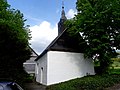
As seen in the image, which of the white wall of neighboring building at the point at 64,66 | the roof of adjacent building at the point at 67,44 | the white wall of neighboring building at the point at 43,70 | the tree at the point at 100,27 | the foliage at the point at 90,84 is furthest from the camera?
the white wall of neighboring building at the point at 43,70

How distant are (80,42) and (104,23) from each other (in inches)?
141

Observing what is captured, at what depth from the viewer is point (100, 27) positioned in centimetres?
2423

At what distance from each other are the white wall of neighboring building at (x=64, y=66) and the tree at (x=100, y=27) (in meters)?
1.56

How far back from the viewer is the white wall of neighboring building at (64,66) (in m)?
25.1

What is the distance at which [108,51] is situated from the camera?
80.7 ft

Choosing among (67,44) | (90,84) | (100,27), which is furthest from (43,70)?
(90,84)

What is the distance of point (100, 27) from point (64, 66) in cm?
558

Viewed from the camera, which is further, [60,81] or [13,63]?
[60,81]

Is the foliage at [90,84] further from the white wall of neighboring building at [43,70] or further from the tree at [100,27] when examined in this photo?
the white wall of neighboring building at [43,70]

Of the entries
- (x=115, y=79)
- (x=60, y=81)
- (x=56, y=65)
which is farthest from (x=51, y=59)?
(x=115, y=79)

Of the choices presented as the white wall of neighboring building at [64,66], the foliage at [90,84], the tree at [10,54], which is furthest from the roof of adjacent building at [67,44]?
the tree at [10,54]

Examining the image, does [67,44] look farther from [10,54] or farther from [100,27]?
[10,54]

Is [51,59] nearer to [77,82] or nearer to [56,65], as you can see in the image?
[56,65]

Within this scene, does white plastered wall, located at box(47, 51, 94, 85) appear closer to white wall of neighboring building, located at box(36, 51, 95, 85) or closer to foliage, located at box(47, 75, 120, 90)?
white wall of neighboring building, located at box(36, 51, 95, 85)
